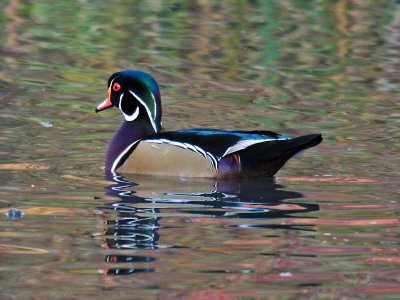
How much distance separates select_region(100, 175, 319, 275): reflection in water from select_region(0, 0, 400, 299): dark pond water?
20 mm

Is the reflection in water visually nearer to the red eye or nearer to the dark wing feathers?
the dark wing feathers

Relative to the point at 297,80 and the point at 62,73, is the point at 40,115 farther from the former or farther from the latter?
the point at 297,80

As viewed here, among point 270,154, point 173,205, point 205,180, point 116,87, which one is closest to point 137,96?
point 116,87

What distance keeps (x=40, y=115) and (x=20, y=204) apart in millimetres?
3404

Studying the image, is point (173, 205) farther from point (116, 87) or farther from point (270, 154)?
point (116, 87)

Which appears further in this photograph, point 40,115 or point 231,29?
point 231,29

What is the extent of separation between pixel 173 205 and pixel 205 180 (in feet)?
4.11

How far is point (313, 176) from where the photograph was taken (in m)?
10.1

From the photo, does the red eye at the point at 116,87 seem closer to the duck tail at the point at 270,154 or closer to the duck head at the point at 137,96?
the duck head at the point at 137,96

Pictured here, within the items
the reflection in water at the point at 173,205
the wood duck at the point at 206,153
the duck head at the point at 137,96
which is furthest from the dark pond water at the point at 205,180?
the duck head at the point at 137,96

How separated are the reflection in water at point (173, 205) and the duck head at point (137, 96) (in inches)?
31.5

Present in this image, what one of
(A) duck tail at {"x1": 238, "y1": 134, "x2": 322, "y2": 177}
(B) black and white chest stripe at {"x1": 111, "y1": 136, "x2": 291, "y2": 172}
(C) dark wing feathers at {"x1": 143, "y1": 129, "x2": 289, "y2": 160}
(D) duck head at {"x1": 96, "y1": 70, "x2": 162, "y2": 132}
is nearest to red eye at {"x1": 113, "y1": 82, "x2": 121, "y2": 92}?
(D) duck head at {"x1": 96, "y1": 70, "x2": 162, "y2": 132}

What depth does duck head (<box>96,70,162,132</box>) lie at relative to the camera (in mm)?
10806

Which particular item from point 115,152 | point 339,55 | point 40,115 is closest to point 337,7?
point 339,55
